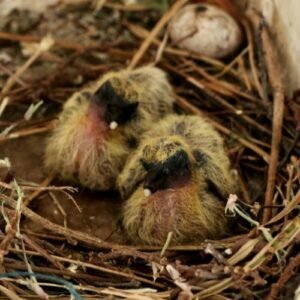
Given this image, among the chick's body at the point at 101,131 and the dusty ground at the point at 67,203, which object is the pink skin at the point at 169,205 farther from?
the chick's body at the point at 101,131

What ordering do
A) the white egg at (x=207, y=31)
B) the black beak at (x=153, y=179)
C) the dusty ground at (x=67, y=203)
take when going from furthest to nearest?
the white egg at (x=207, y=31) < the dusty ground at (x=67, y=203) < the black beak at (x=153, y=179)

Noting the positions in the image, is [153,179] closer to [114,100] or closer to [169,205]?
[169,205]

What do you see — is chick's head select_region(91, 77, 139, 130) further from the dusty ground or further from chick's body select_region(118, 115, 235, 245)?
the dusty ground

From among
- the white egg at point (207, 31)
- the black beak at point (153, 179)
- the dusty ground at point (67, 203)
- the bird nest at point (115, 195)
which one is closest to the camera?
the bird nest at point (115, 195)

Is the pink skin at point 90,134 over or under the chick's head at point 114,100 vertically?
under

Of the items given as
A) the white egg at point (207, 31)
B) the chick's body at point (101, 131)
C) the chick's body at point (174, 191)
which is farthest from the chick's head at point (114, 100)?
the white egg at point (207, 31)

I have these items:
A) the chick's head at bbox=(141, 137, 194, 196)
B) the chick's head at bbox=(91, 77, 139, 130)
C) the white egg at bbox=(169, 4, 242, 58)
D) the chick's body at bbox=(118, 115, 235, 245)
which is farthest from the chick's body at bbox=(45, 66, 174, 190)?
the white egg at bbox=(169, 4, 242, 58)

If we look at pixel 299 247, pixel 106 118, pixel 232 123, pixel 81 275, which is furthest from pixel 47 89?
pixel 299 247

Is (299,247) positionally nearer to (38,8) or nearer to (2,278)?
(2,278)
